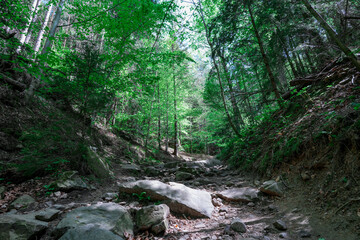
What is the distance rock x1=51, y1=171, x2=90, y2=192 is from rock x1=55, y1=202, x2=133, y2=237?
191 cm

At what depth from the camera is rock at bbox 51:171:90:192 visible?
160 inches

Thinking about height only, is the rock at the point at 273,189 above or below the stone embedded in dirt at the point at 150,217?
above

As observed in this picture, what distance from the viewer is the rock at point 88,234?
6.73ft

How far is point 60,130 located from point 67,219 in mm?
3828

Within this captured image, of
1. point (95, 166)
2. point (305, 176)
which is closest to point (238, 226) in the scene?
point (305, 176)

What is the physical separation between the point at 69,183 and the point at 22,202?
1.02 meters

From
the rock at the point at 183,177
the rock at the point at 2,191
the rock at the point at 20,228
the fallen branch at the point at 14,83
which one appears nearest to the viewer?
the rock at the point at 20,228

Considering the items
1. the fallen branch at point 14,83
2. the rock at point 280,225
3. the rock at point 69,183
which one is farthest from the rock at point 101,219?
the fallen branch at point 14,83

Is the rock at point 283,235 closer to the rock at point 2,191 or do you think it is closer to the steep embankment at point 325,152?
the steep embankment at point 325,152

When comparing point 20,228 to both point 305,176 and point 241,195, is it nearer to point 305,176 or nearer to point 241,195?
point 241,195

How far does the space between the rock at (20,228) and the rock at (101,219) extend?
0.90 feet

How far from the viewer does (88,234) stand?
6.91 ft

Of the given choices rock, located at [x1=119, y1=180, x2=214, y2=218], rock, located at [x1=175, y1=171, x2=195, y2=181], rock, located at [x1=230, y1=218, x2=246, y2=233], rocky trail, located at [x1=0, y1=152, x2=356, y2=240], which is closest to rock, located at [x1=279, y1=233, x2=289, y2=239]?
rocky trail, located at [x1=0, y1=152, x2=356, y2=240]

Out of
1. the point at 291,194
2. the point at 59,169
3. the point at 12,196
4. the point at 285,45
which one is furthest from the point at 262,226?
the point at 285,45
